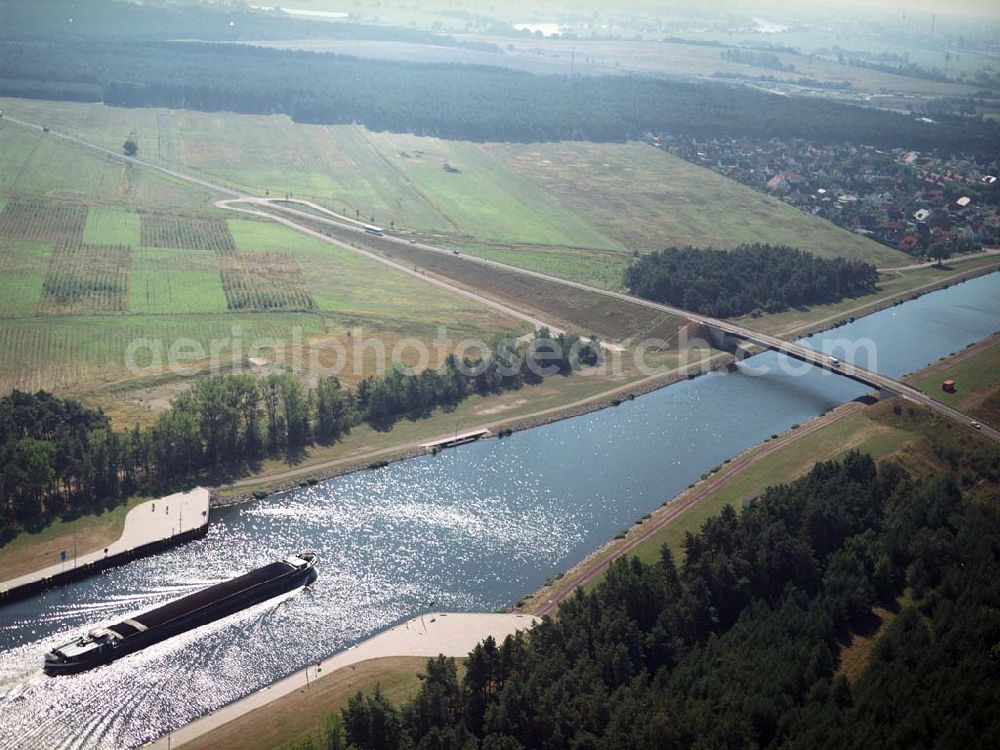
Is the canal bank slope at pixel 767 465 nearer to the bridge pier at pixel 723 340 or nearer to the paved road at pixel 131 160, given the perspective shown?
the bridge pier at pixel 723 340

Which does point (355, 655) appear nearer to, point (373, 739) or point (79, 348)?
point (373, 739)

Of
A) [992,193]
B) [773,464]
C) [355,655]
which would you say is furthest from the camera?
[992,193]

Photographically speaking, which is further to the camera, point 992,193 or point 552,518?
point 992,193

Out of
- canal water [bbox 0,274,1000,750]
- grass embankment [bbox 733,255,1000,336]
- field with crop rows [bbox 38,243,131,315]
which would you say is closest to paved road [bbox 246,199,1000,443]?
canal water [bbox 0,274,1000,750]

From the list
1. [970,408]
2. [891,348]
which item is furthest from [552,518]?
[891,348]

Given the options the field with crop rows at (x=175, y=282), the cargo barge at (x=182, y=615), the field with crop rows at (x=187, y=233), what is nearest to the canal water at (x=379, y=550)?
the cargo barge at (x=182, y=615)

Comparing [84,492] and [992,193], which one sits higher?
[992,193]
